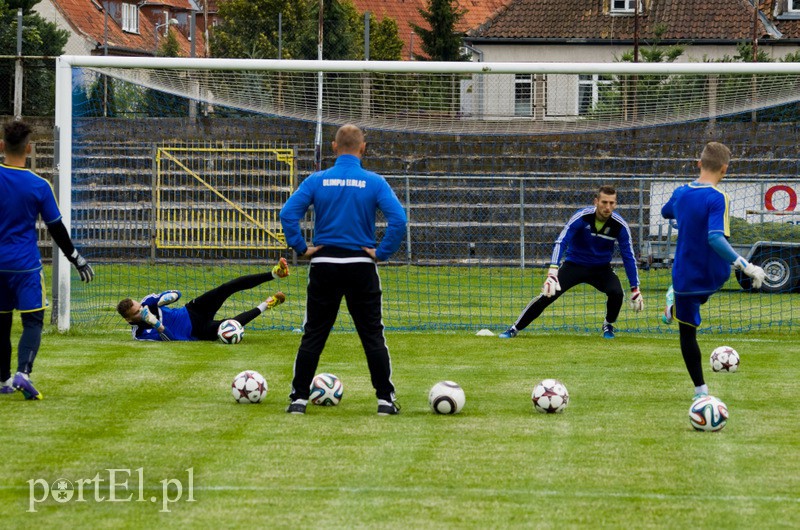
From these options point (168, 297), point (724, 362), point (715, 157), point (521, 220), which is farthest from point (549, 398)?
point (521, 220)

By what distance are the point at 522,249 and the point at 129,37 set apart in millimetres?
39115

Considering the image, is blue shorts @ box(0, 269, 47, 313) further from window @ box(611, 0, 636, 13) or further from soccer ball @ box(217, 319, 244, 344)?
window @ box(611, 0, 636, 13)

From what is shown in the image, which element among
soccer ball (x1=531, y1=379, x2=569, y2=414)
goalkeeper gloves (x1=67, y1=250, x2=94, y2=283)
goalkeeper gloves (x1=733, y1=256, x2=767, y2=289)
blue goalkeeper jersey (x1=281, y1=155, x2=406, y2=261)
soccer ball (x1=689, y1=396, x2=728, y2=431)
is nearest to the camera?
soccer ball (x1=689, y1=396, x2=728, y2=431)

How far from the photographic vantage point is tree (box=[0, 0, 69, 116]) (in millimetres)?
26359

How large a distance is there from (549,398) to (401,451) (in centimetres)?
172

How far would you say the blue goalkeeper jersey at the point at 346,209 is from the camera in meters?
8.31

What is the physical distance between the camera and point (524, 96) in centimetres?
1714

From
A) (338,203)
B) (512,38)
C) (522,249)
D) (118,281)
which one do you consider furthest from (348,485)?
(512,38)

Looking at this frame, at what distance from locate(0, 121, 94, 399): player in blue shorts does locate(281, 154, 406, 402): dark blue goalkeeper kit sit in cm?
181

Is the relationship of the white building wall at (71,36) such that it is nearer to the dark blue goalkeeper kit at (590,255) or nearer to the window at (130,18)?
the window at (130,18)

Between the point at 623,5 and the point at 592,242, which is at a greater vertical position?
the point at 623,5

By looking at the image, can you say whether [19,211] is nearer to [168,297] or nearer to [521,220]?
[168,297]

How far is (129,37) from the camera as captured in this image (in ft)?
188

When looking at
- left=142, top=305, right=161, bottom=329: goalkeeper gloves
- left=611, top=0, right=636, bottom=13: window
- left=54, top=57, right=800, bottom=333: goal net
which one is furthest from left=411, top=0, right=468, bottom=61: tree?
left=142, top=305, right=161, bottom=329: goalkeeper gloves
